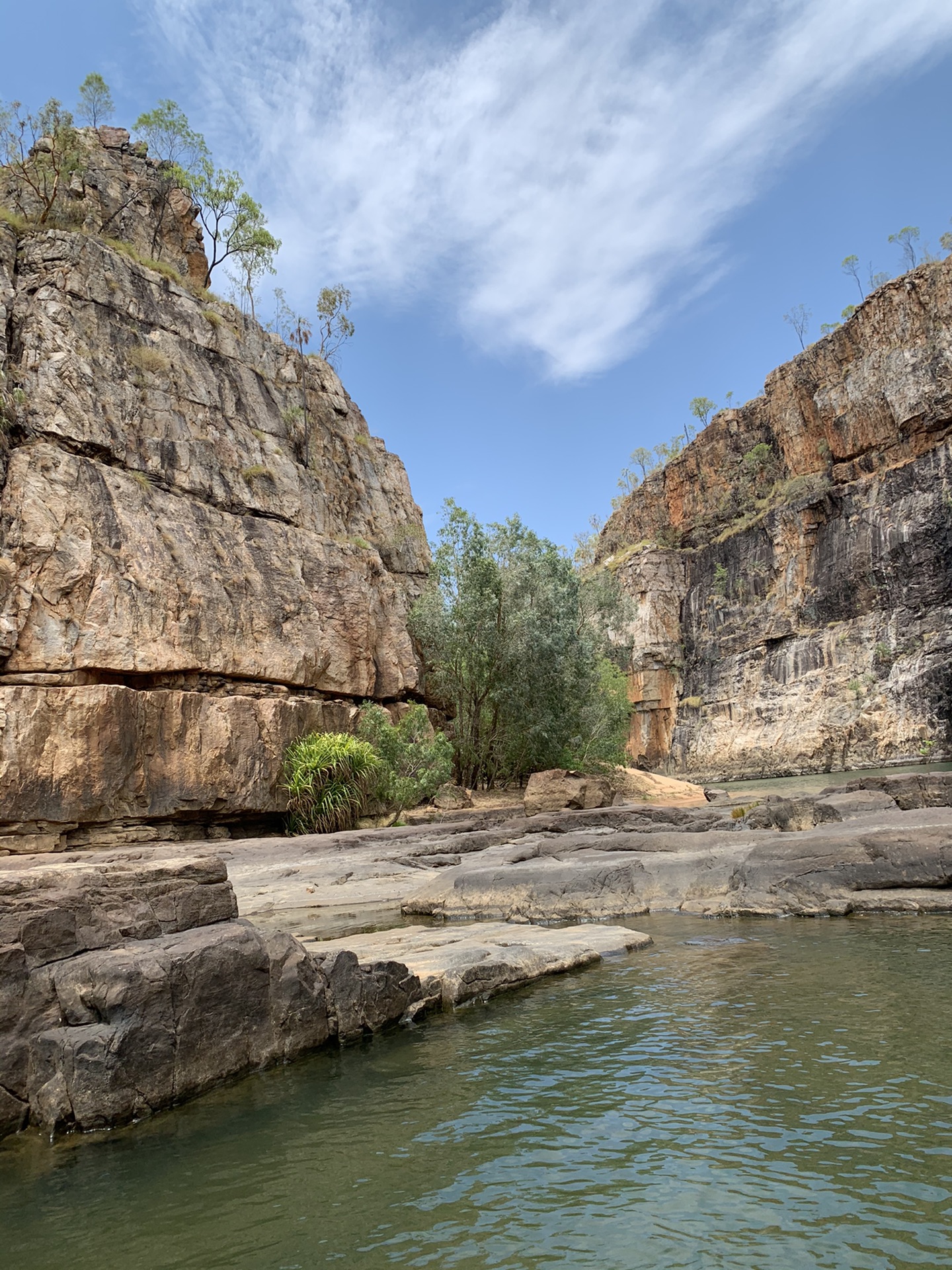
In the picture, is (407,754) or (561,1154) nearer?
(561,1154)

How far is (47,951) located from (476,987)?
364cm

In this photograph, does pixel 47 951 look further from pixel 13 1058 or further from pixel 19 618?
pixel 19 618

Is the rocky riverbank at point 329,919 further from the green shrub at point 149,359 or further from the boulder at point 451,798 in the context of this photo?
the green shrub at point 149,359

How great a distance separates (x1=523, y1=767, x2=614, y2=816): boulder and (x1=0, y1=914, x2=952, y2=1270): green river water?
52.4 ft

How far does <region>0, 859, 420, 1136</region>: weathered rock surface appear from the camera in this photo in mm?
4879

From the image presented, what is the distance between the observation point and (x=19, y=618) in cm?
2012

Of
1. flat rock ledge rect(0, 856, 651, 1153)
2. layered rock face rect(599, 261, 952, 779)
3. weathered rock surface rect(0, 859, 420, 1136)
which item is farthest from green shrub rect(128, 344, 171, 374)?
layered rock face rect(599, 261, 952, 779)

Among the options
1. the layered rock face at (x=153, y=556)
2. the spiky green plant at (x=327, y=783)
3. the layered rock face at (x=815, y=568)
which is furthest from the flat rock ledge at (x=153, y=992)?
the layered rock face at (x=815, y=568)

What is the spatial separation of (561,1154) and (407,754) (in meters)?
22.6

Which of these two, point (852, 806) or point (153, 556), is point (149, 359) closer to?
point (153, 556)

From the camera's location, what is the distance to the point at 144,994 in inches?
204

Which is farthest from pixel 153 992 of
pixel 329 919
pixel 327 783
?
pixel 327 783

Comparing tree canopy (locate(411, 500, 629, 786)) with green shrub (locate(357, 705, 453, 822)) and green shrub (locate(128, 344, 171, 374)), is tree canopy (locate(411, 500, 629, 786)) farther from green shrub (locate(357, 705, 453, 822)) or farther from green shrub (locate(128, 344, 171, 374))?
green shrub (locate(128, 344, 171, 374))

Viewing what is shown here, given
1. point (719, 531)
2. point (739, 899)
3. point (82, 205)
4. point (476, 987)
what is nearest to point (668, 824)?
point (739, 899)
